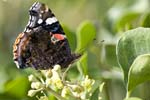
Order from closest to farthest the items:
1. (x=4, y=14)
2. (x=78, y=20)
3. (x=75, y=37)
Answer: (x=75, y=37)
(x=4, y=14)
(x=78, y=20)

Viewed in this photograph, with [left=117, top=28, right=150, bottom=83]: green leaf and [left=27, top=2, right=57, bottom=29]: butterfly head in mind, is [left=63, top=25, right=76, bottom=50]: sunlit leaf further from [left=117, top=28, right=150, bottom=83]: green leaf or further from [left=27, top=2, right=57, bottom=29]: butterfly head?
[left=117, top=28, right=150, bottom=83]: green leaf

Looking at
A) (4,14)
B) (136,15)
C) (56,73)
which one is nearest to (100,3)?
(4,14)

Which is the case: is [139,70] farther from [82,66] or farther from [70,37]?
[70,37]

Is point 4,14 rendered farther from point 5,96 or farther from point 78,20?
point 5,96

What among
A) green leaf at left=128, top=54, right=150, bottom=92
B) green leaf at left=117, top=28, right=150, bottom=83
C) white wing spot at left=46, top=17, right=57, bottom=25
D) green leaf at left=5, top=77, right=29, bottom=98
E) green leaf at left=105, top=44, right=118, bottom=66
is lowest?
green leaf at left=5, top=77, right=29, bottom=98

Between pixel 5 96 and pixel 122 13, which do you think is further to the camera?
pixel 122 13

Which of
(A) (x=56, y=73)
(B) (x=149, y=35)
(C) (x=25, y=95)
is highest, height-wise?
(B) (x=149, y=35)

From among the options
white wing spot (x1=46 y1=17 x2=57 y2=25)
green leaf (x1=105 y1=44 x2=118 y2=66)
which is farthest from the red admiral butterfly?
green leaf (x1=105 y1=44 x2=118 y2=66)

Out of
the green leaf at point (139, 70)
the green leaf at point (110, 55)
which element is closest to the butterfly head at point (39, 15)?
the green leaf at point (110, 55)
